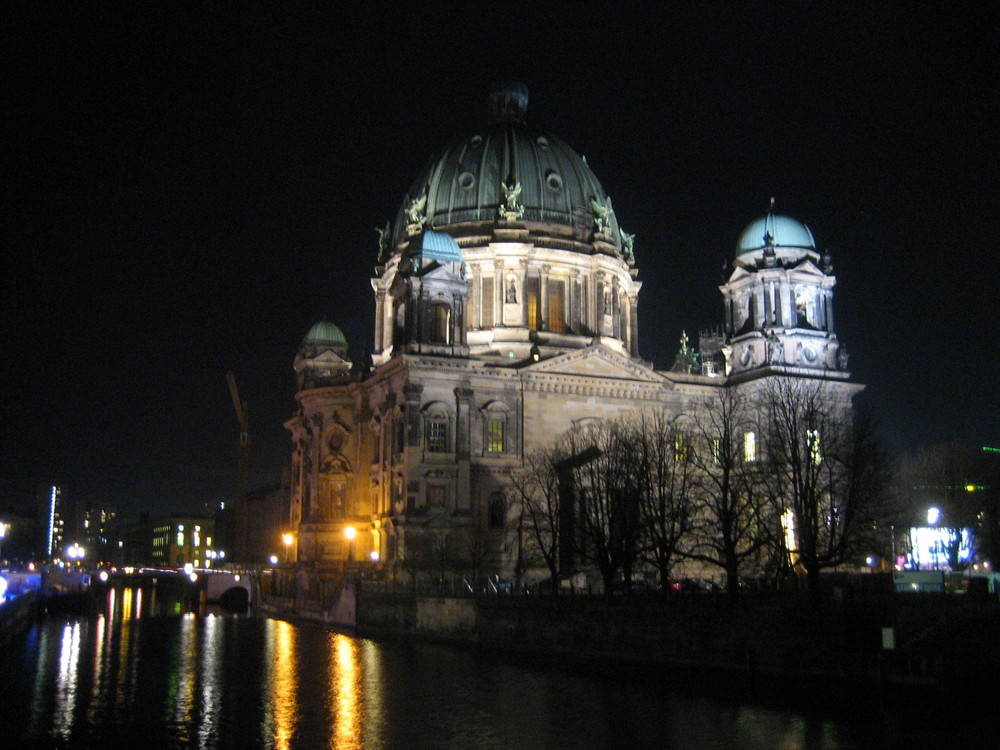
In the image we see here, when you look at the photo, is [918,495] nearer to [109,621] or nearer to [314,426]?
[314,426]

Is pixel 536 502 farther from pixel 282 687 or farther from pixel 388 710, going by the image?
pixel 388 710

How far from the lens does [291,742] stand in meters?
32.4

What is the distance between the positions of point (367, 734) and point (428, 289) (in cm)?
4454

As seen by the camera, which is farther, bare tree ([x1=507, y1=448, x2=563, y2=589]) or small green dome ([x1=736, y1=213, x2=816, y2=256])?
small green dome ([x1=736, y1=213, x2=816, y2=256])

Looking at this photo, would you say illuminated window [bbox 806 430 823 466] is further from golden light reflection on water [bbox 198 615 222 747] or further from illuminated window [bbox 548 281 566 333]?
illuminated window [bbox 548 281 566 333]

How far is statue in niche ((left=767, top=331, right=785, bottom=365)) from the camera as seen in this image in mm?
78812

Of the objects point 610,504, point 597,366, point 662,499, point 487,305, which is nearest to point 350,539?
point 487,305

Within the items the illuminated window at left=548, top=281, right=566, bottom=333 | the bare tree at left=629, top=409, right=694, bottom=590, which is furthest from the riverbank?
the illuminated window at left=548, top=281, right=566, bottom=333

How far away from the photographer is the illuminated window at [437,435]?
2859 inches

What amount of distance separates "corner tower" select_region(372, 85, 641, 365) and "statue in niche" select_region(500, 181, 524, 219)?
73 millimetres

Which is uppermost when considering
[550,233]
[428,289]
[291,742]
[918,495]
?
[550,233]

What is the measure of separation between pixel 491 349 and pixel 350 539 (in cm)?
1630

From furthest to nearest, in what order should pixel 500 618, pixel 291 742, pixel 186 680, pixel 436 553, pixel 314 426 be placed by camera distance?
1. pixel 314 426
2. pixel 436 553
3. pixel 500 618
4. pixel 186 680
5. pixel 291 742

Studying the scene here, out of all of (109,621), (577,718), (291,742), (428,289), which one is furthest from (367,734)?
(109,621)
